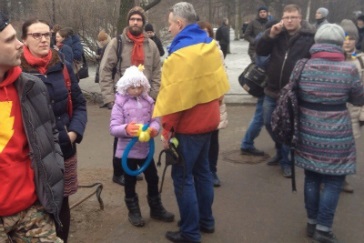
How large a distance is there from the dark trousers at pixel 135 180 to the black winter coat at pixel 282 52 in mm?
1742

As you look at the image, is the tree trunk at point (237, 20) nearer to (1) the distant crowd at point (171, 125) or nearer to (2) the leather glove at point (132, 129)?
(1) the distant crowd at point (171, 125)

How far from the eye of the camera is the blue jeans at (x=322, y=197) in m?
3.68

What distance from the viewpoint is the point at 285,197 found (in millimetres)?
4691

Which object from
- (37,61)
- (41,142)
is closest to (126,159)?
(37,61)

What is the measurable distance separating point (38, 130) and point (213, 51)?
1.64 m

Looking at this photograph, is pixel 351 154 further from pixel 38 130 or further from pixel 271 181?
pixel 38 130

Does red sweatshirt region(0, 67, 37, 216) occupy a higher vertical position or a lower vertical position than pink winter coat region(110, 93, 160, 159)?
higher

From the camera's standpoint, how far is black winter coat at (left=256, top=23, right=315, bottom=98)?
15.4ft

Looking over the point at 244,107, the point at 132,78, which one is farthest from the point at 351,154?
the point at 244,107

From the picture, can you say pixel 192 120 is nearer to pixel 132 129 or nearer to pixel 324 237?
pixel 132 129

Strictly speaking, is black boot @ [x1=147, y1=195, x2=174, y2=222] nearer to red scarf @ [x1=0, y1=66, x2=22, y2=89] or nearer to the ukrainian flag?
the ukrainian flag

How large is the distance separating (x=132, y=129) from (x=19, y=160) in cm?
156

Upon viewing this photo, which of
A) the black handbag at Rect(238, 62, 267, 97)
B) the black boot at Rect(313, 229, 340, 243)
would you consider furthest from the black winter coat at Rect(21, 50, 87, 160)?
the black handbag at Rect(238, 62, 267, 97)

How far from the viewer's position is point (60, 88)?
3.20 meters
